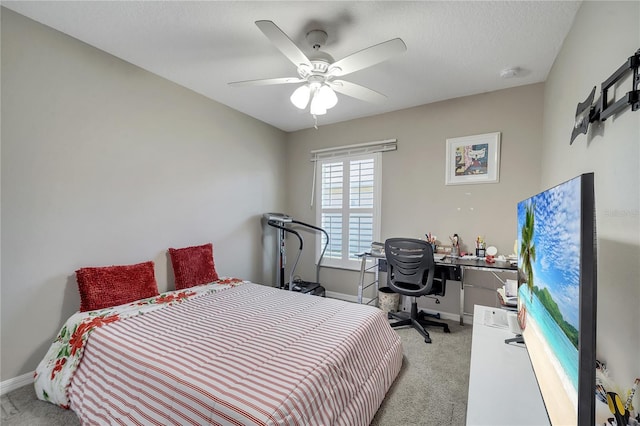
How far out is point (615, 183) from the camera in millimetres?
1100

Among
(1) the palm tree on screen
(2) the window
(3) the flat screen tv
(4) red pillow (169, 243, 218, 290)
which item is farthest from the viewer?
(2) the window

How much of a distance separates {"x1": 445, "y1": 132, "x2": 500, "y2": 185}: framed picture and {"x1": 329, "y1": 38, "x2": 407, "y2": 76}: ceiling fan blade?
5.99 feet

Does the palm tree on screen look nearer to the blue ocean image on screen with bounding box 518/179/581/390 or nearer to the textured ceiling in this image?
the blue ocean image on screen with bounding box 518/179/581/390

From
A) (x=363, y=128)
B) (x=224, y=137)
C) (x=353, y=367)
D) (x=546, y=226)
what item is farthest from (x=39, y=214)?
(x=363, y=128)

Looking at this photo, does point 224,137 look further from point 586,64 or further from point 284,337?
point 586,64

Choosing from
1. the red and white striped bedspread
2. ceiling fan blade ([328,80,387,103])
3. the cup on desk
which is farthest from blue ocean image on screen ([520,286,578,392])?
ceiling fan blade ([328,80,387,103])

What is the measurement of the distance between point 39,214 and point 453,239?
Result: 12.3 feet

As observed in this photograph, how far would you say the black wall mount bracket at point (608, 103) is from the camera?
0.96m

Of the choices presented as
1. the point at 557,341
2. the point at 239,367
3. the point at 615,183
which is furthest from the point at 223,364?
the point at 615,183

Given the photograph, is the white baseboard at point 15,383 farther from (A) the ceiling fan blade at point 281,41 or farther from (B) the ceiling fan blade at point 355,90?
(B) the ceiling fan blade at point 355,90

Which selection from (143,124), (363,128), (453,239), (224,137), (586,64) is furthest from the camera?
(363,128)

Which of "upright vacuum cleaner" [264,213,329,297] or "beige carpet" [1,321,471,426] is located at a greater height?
"upright vacuum cleaner" [264,213,329,297]

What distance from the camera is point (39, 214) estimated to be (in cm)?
194

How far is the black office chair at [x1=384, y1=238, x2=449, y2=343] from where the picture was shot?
102 inches
